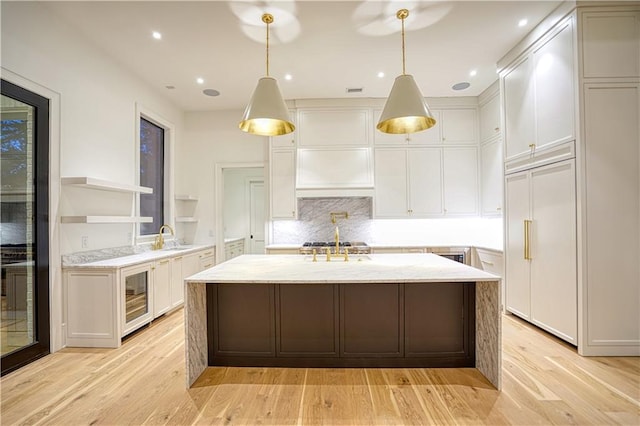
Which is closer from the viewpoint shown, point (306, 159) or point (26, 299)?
point (26, 299)

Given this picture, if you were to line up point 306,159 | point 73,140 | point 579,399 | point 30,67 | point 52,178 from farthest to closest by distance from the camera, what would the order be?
point 306,159, point 73,140, point 52,178, point 30,67, point 579,399

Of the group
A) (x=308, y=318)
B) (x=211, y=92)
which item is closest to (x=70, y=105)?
(x=211, y=92)

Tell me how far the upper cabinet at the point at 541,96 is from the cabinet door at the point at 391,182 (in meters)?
1.51

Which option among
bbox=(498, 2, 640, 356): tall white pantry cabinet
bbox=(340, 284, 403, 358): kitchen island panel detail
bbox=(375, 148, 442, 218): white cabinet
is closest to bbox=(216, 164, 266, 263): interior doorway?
bbox=(375, 148, 442, 218): white cabinet

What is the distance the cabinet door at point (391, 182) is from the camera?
4906 mm

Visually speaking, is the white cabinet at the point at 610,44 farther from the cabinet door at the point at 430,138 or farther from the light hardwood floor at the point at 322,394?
the light hardwood floor at the point at 322,394

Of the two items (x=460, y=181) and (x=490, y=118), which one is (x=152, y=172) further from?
(x=490, y=118)

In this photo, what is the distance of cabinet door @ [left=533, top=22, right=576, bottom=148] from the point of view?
2.80m

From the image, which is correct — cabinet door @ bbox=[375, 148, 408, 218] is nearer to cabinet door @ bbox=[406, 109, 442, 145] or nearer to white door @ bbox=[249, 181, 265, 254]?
cabinet door @ bbox=[406, 109, 442, 145]

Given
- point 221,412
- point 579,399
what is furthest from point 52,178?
point 579,399

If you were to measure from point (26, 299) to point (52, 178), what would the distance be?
1.09m

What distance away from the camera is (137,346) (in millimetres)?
3127

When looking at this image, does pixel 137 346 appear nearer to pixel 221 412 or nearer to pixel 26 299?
pixel 26 299

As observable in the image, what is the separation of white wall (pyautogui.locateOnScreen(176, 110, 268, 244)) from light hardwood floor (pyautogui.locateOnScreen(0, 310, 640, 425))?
9.66 feet
